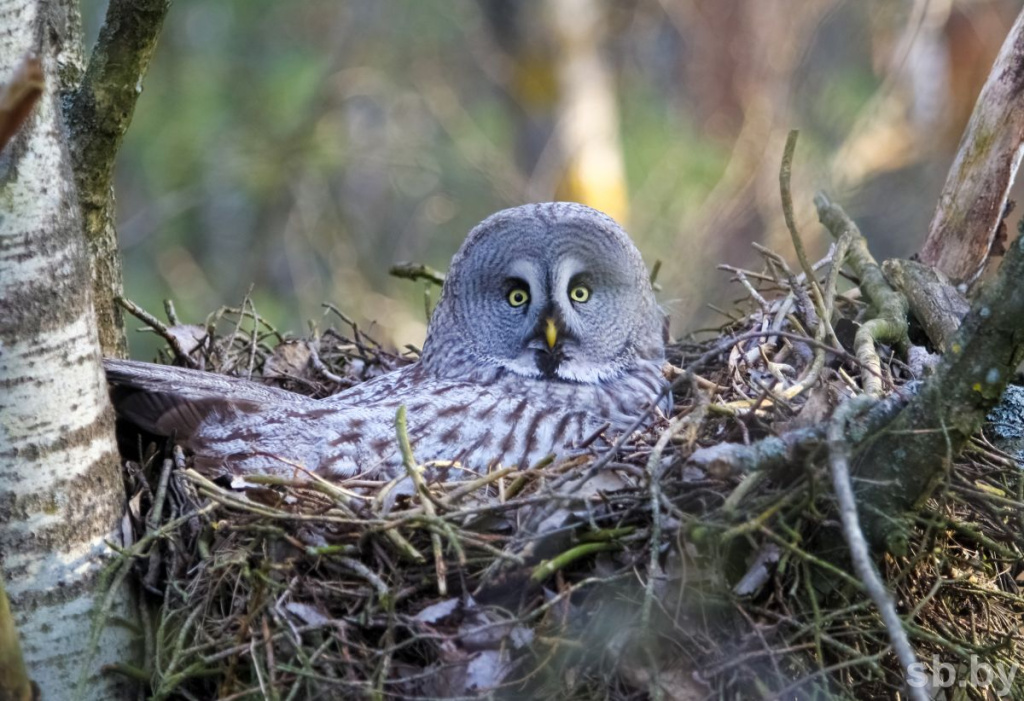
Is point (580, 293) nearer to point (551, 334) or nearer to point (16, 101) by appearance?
point (551, 334)

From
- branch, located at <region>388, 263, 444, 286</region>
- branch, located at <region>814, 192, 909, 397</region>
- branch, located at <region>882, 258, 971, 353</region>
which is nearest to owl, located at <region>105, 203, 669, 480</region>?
branch, located at <region>388, 263, 444, 286</region>

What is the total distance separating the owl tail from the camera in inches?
114

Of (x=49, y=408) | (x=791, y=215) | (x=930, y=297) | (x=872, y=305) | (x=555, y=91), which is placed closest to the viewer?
(x=49, y=408)

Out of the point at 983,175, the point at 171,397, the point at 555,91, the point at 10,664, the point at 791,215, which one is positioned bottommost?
the point at 10,664

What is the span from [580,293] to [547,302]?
0.48 feet

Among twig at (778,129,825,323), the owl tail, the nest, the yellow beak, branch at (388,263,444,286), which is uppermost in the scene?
twig at (778,129,825,323)

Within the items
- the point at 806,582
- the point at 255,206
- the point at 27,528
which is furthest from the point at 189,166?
the point at 806,582

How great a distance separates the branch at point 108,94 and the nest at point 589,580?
2.70 ft

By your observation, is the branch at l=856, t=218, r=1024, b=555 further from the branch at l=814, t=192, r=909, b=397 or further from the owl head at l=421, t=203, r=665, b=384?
the owl head at l=421, t=203, r=665, b=384

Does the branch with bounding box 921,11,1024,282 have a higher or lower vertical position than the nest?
higher

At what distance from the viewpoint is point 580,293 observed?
3703mm

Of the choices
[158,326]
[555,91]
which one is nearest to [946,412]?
[158,326]

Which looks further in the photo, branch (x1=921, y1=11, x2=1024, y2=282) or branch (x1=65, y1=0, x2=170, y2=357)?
branch (x1=921, y1=11, x2=1024, y2=282)

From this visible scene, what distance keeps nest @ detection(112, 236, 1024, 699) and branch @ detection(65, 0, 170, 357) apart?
32.4 inches
